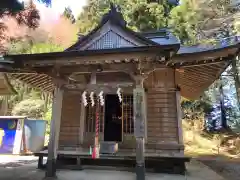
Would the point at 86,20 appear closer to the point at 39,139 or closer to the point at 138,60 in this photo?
the point at 39,139

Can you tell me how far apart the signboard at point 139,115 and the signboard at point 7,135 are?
882 cm

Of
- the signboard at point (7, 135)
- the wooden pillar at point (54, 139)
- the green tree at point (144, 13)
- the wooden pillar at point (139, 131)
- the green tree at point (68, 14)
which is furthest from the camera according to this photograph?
the green tree at point (68, 14)

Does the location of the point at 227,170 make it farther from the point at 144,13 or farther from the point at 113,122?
the point at 144,13

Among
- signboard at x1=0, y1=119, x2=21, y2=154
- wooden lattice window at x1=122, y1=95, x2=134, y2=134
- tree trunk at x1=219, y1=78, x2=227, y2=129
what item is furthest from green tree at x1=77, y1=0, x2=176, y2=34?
signboard at x1=0, y1=119, x2=21, y2=154

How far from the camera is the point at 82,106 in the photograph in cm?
786

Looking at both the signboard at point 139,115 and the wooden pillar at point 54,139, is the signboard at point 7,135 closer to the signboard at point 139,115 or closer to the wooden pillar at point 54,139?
the wooden pillar at point 54,139

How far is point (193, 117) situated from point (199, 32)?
8.40 m

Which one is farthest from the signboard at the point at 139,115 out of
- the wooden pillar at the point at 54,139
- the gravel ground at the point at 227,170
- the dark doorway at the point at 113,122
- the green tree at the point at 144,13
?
the green tree at the point at 144,13

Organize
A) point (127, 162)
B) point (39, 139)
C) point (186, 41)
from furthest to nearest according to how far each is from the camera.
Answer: point (186, 41)
point (39, 139)
point (127, 162)

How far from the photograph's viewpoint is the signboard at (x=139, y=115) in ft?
18.5

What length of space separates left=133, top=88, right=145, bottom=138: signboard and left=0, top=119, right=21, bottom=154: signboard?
347 inches

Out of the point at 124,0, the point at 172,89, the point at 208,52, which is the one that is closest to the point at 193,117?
the point at 124,0

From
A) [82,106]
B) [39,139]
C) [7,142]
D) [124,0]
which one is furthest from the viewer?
[124,0]

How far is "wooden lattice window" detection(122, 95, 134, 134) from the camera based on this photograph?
25.1 feet
